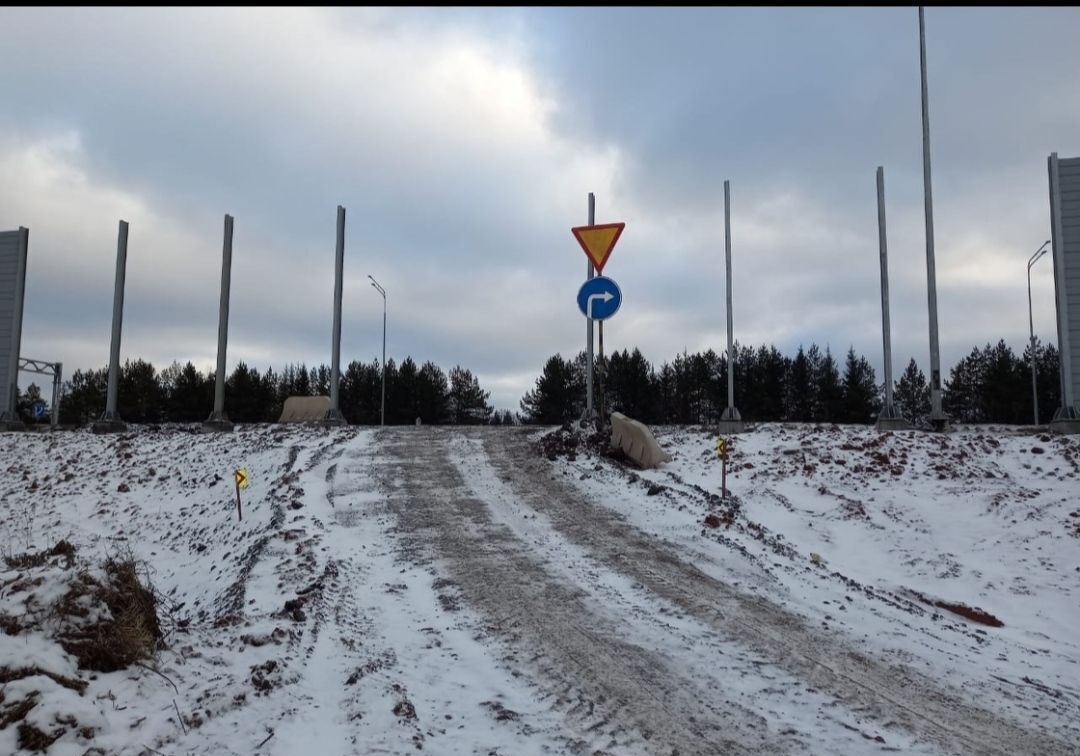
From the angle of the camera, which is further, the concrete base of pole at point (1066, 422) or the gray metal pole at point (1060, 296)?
the gray metal pole at point (1060, 296)

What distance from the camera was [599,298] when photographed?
15.6 metres

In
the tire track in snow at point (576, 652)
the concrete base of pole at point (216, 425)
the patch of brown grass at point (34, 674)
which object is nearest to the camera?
the patch of brown grass at point (34, 674)

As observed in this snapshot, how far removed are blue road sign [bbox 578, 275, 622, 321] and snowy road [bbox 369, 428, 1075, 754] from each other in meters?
5.30

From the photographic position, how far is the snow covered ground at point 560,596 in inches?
189

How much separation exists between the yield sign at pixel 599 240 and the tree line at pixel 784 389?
37153 mm

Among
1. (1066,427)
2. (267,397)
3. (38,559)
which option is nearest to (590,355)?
(1066,427)

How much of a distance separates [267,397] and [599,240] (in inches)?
2392

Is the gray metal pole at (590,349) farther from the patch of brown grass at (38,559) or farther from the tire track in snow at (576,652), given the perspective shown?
the patch of brown grass at (38,559)

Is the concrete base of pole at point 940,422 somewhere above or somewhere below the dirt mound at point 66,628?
above

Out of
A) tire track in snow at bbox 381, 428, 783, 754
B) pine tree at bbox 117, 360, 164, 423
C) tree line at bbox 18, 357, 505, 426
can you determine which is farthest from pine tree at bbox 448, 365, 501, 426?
tire track in snow at bbox 381, 428, 783, 754

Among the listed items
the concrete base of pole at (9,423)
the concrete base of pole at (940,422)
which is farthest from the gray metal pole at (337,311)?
the concrete base of pole at (940,422)

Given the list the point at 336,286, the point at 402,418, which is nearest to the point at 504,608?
the point at 336,286

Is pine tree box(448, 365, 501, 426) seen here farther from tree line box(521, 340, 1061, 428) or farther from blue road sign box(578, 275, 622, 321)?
blue road sign box(578, 275, 622, 321)

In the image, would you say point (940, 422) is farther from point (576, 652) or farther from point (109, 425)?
point (109, 425)
